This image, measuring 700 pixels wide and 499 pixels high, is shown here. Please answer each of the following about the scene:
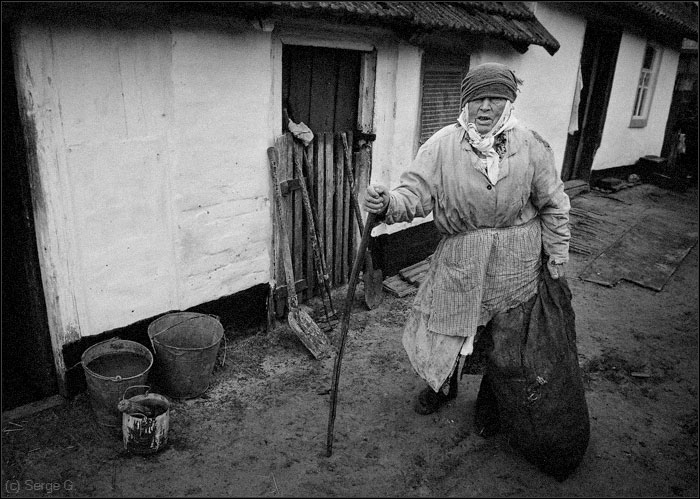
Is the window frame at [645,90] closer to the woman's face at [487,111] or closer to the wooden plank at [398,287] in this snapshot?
the wooden plank at [398,287]

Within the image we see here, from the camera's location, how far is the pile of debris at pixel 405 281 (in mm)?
6125

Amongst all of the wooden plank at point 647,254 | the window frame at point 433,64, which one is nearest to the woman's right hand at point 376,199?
the window frame at point 433,64

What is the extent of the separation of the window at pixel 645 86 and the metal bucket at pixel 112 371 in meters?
12.5

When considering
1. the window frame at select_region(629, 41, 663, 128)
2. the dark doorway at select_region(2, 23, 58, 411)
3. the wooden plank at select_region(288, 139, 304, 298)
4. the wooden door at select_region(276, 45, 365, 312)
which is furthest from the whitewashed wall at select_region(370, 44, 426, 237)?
the window frame at select_region(629, 41, 663, 128)

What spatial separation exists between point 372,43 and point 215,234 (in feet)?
8.33

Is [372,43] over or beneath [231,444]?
over

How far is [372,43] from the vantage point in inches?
213

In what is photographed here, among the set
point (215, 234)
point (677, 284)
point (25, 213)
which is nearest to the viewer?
point (25, 213)

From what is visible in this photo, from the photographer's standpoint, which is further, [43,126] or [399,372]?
[399,372]

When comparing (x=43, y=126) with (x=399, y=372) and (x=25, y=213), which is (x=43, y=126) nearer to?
(x=25, y=213)

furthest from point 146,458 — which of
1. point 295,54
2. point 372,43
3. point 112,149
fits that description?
point 372,43

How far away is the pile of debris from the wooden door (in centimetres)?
67

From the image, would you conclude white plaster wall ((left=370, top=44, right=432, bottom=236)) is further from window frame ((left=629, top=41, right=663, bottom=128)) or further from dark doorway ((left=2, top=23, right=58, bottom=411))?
window frame ((left=629, top=41, right=663, bottom=128))

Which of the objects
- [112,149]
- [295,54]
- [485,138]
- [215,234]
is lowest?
[215,234]
